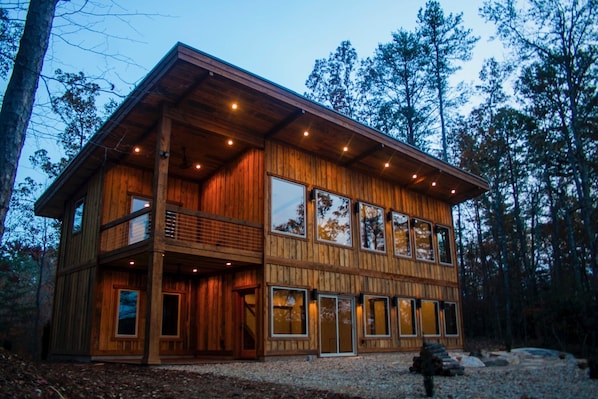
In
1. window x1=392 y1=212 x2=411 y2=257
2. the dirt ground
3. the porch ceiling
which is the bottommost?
the dirt ground

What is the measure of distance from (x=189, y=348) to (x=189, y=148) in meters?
5.40

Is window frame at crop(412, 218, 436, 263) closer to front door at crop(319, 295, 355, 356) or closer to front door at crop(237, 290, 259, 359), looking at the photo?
front door at crop(319, 295, 355, 356)

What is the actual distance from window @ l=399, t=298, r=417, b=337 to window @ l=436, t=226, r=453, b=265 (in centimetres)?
260

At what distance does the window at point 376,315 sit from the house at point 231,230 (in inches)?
2.2

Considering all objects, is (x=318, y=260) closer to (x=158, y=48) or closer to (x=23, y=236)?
(x=158, y=48)

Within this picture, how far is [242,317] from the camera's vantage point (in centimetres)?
1210

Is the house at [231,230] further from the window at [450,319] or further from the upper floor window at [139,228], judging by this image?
the window at [450,319]

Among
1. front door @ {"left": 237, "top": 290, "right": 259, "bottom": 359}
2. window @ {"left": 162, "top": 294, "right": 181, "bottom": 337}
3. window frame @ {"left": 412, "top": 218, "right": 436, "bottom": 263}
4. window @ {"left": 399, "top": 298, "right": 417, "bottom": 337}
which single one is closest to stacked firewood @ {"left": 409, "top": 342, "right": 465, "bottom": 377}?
front door @ {"left": 237, "top": 290, "right": 259, "bottom": 359}

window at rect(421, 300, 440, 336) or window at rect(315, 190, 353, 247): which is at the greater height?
window at rect(315, 190, 353, 247)

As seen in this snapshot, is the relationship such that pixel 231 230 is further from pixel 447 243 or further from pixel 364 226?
pixel 447 243

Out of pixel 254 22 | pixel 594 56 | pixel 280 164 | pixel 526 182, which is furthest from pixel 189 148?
pixel 526 182

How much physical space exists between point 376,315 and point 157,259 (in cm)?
701

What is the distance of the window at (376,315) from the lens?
1384cm

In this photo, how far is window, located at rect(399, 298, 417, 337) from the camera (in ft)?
48.9
